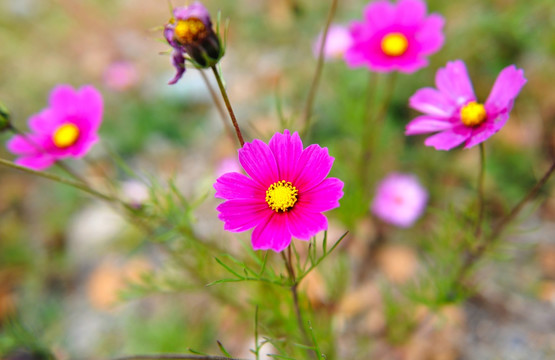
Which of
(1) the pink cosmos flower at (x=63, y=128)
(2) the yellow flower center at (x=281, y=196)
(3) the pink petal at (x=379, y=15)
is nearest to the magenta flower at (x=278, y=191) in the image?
(2) the yellow flower center at (x=281, y=196)

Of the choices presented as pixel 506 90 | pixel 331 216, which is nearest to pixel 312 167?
pixel 506 90

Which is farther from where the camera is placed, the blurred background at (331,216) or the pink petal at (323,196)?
the blurred background at (331,216)

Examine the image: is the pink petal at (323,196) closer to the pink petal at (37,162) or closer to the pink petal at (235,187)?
the pink petal at (235,187)

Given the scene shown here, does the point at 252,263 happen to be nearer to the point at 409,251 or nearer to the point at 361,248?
the point at 361,248

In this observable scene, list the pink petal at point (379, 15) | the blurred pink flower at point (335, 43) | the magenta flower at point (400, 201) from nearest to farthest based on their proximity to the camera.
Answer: the pink petal at point (379, 15), the magenta flower at point (400, 201), the blurred pink flower at point (335, 43)

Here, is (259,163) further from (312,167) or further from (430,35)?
(430,35)

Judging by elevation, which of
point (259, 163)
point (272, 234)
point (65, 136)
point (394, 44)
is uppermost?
point (394, 44)
